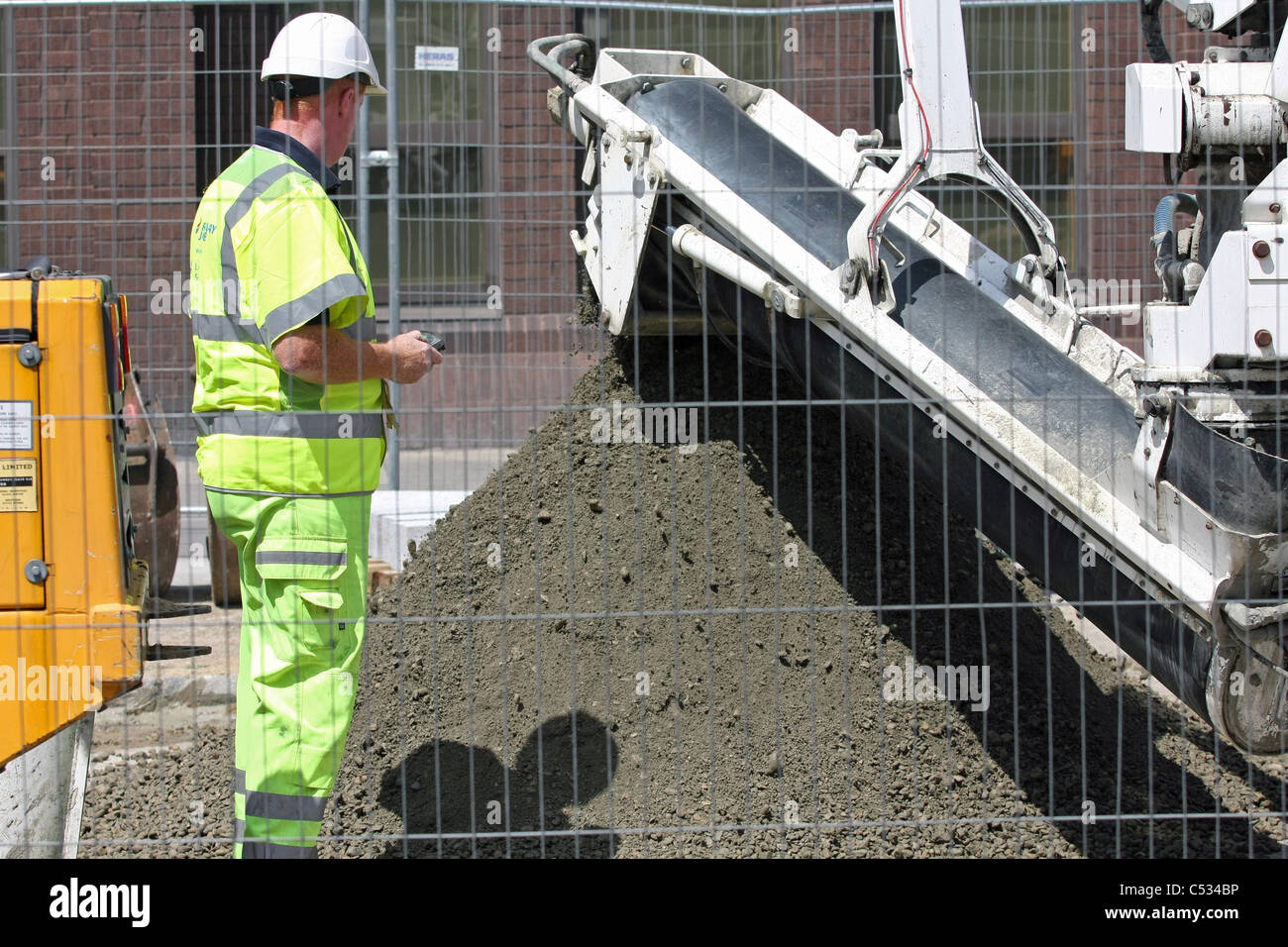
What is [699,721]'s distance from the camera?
4.32 m

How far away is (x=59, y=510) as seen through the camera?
3420mm

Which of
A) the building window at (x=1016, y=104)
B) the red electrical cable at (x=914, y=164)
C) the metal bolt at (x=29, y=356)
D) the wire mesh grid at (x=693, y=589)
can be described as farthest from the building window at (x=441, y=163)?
the building window at (x=1016, y=104)

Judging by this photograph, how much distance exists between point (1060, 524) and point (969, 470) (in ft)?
1.01

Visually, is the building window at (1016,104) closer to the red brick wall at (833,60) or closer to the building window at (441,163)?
the red brick wall at (833,60)

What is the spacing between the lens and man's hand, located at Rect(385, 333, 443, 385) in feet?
11.2

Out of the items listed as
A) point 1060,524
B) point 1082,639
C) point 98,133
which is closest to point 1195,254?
point 1060,524

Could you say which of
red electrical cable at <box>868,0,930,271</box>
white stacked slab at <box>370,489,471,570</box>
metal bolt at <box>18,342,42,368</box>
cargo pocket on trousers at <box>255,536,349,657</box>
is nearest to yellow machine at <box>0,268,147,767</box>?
metal bolt at <box>18,342,42,368</box>

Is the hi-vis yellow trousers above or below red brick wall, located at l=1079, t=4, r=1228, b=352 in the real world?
below

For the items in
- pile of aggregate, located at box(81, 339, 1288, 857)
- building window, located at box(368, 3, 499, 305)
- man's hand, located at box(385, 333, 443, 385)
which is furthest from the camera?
building window, located at box(368, 3, 499, 305)

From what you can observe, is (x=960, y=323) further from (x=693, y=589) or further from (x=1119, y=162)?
(x=1119, y=162)

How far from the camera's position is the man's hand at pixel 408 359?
340 cm

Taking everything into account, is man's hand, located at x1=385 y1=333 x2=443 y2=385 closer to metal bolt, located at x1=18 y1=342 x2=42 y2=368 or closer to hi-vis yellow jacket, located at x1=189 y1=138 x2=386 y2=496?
hi-vis yellow jacket, located at x1=189 y1=138 x2=386 y2=496

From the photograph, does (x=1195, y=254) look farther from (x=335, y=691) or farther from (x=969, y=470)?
(x=335, y=691)

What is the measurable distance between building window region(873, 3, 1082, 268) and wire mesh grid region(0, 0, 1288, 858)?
0.13 metres
